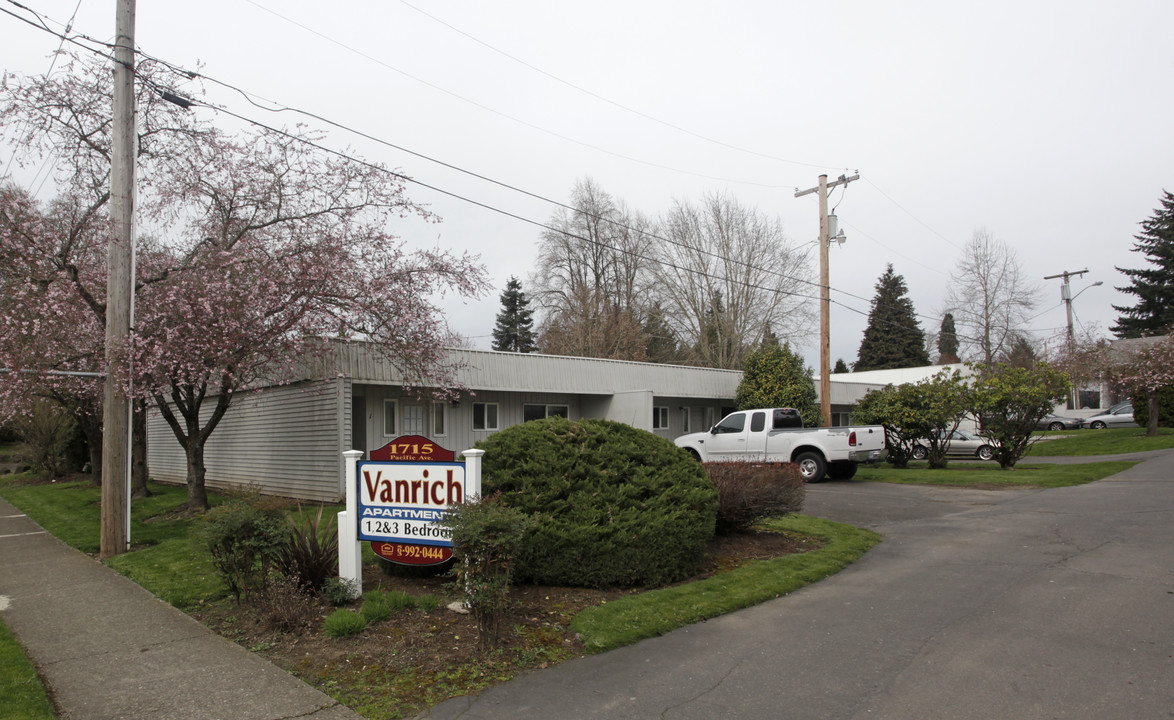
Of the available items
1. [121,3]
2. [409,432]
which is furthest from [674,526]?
[409,432]

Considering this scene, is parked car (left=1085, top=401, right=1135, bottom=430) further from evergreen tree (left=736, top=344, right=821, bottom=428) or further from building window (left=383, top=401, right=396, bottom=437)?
building window (left=383, top=401, right=396, bottom=437)

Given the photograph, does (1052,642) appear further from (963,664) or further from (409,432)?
(409,432)

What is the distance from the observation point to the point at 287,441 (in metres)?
17.4

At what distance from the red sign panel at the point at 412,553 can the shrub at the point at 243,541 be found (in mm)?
926

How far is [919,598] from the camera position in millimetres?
7086

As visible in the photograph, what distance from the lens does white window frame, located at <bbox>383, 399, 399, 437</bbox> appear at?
59.3 feet

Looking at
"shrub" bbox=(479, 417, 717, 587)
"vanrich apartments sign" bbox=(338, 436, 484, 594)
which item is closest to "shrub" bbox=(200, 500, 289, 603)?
"vanrich apartments sign" bbox=(338, 436, 484, 594)

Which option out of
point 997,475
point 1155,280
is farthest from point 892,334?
point 997,475

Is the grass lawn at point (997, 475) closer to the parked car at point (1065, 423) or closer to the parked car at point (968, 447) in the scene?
the parked car at point (968, 447)

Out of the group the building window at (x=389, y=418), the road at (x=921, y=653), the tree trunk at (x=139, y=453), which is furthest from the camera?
the building window at (x=389, y=418)

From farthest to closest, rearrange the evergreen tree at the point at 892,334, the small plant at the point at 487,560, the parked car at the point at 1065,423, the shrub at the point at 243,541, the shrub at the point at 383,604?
the evergreen tree at the point at 892,334 < the parked car at the point at 1065,423 < the shrub at the point at 243,541 < the shrub at the point at 383,604 < the small plant at the point at 487,560

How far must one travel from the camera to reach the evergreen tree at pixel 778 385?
25266 millimetres

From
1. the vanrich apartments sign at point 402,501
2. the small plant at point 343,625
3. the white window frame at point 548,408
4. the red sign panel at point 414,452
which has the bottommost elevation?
the small plant at point 343,625

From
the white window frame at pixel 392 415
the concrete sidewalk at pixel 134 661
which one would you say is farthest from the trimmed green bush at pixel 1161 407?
the concrete sidewalk at pixel 134 661
